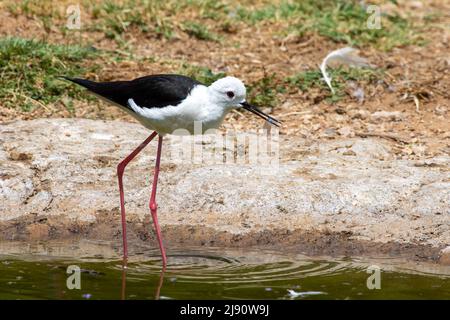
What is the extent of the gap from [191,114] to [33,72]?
259 cm

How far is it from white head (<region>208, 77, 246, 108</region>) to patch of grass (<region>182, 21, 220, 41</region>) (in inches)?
132

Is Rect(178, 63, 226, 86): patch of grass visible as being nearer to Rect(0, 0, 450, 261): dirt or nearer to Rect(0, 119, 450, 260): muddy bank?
Rect(0, 0, 450, 261): dirt

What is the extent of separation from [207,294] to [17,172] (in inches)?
70.3

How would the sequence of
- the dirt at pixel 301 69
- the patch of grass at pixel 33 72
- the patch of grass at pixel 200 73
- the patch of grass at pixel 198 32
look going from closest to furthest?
1. the dirt at pixel 301 69
2. the patch of grass at pixel 33 72
3. the patch of grass at pixel 200 73
4. the patch of grass at pixel 198 32

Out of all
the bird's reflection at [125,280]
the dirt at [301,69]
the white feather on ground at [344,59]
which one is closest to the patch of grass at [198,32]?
the dirt at [301,69]

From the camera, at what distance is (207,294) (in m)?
4.29

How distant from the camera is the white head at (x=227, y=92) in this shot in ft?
16.1

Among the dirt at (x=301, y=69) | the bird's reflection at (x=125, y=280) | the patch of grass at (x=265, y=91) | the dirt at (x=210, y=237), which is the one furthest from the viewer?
the patch of grass at (x=265, y=91)

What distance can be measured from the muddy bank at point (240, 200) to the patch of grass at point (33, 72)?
114cm

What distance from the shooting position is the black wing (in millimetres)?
5016

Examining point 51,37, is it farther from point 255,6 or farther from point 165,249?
point 165,249

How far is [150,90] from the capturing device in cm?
512

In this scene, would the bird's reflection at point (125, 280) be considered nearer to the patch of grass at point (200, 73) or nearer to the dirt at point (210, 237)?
the dirt at point (210, 237)

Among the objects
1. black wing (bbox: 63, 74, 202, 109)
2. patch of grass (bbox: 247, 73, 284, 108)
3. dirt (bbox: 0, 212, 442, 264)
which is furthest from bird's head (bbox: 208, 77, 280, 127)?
patch of grass (bbox: 247, 73, 284, 108)
